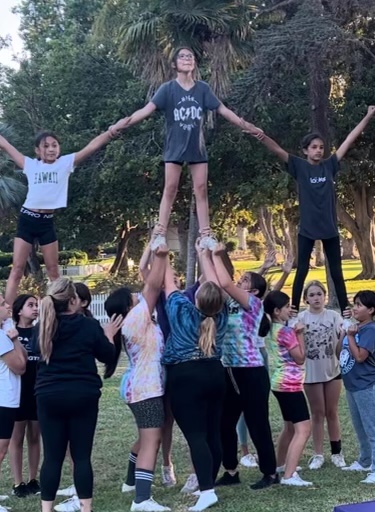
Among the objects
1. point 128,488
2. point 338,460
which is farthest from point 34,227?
point 338,460

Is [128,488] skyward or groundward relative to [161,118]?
groundward

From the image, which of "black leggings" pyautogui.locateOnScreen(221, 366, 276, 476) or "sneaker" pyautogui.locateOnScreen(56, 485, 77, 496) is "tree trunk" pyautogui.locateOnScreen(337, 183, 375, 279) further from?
"sneaker" pyautogui.locateOnScreen(56, 485, 77, 496)

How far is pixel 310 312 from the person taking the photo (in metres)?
5.49

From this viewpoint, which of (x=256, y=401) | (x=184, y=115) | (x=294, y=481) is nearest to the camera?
(x=256, y=401)

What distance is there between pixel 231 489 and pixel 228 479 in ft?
0.58

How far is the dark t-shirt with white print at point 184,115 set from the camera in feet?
16.9

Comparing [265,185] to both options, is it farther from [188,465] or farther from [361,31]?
[188,465]

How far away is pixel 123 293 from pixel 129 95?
1456cm

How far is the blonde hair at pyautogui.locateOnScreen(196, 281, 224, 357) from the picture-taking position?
4.23m

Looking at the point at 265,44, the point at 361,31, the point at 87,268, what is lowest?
the point at 87,268

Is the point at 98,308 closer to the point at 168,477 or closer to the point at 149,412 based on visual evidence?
the point at 168,477

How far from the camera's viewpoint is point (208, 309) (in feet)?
13.9

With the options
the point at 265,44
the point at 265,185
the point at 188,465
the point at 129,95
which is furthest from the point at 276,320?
the point at 129,95

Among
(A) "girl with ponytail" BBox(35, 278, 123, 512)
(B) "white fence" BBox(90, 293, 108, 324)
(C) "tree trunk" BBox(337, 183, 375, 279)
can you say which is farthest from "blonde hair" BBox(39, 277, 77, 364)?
(C) "tree trunk" BBox(337, 183, 375, 279)
